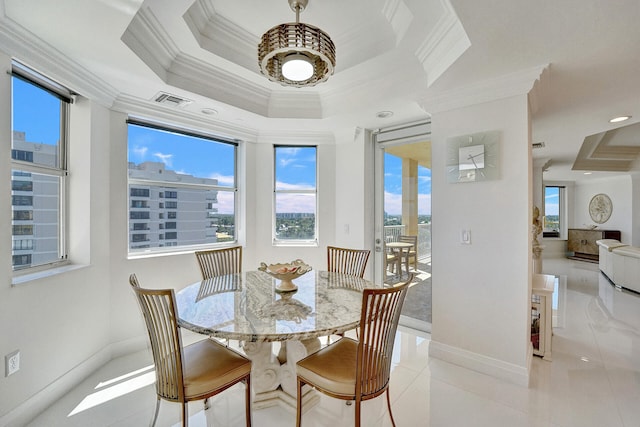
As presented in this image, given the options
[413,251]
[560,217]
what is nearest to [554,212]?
[560,217]

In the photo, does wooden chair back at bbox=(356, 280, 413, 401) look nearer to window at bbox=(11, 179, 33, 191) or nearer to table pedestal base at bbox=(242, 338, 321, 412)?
table pedestal base at bbox=(242, 338, 321, 412)

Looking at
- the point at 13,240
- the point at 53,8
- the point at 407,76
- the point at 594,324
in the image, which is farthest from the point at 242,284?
the point at 594,324

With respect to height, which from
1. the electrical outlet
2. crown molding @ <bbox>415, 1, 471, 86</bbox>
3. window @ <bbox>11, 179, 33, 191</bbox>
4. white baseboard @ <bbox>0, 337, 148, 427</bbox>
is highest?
crown molding @ <bbox>415, 1, 471, 86</bbox>

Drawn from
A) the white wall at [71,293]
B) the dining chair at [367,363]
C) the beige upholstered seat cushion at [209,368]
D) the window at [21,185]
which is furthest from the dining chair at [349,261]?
the window at [21,185]

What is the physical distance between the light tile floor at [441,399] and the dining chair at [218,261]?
95 cm

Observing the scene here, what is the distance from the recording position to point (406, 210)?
11.3 ft

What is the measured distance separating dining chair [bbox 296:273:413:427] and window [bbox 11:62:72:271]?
2.18 meters

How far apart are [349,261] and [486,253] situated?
1271 mm

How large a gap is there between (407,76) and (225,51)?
1.60 metres

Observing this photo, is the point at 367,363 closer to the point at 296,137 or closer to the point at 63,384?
the point at 63,384

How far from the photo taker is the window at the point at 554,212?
8.91 m

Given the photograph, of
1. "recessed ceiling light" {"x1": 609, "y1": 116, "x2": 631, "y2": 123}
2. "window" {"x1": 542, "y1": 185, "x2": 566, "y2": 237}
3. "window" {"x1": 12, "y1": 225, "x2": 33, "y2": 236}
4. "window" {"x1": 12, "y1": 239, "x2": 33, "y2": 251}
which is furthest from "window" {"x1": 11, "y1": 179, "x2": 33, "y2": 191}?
"window" {"x1": 542, "y1": 185, "x2": 566, "y2": 237}

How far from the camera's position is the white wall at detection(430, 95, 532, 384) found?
2.19m

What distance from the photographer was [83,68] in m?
2.15
